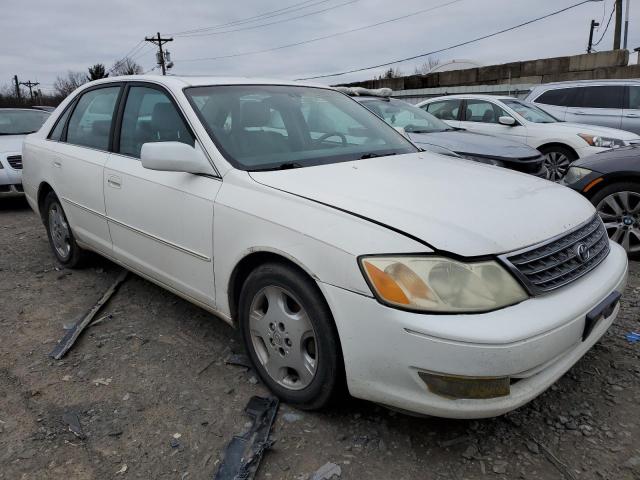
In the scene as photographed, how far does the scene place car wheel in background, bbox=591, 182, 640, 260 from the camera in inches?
171

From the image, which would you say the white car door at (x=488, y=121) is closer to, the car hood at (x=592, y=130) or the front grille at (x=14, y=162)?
the car hood at (x=592, y=130)

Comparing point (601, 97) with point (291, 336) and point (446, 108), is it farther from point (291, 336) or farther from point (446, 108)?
point (291, 336)

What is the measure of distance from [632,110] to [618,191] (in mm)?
6080

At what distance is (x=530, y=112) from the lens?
341 inches

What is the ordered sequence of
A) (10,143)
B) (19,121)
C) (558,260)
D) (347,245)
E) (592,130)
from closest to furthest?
(347,245), (558,260), (10,143), (592,130), (19,121)

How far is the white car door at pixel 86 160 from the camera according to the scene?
3.61m

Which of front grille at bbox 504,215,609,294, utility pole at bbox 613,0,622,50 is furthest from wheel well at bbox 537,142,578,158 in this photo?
utility pole at bbox 613,0,622,50

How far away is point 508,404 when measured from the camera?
193 centimetres

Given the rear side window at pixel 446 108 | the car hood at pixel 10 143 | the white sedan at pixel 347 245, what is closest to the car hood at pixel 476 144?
the rear side window at pixel 446 108

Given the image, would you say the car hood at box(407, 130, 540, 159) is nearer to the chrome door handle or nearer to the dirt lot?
the dirt lot

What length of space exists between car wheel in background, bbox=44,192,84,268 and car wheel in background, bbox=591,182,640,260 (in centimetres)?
455

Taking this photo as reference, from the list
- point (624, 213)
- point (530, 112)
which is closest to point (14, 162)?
point (624, 213)

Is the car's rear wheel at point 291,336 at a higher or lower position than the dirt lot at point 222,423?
higher

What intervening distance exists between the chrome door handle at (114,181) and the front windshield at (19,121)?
6048mm
